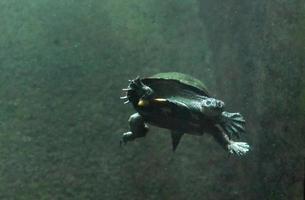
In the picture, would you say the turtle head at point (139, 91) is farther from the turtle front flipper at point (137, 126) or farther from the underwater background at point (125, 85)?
the underwater background at point (125, 85)

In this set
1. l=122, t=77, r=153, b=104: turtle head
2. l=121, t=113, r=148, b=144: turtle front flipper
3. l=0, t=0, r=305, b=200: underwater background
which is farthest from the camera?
l=0, t=0, r=305, b=200: underwater background

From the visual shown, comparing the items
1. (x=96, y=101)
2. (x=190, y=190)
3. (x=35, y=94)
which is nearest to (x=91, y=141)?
(x=96, y=101)

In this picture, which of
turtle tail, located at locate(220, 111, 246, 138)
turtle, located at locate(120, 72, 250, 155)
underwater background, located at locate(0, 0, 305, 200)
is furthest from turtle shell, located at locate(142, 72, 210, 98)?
underwater background, located at locate(0, 0, 305, 200)

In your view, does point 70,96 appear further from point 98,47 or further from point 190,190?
point 190,190

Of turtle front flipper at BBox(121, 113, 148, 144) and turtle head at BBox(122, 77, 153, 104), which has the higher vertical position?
turtle head at BBox(122, 77, 153, 104)

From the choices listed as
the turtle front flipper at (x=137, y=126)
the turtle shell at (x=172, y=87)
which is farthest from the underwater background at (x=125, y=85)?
the turtle shell at (x=172, y=87)

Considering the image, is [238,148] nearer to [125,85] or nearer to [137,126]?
[137,126]

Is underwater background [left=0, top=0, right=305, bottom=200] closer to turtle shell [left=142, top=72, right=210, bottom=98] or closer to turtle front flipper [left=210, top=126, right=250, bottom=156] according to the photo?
turtle front flipper [left=210, top=126, right=250, bottom=156]

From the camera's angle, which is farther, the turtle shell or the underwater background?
the underwater background

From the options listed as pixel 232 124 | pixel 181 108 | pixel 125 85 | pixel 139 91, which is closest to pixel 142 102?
pixel 139 91
